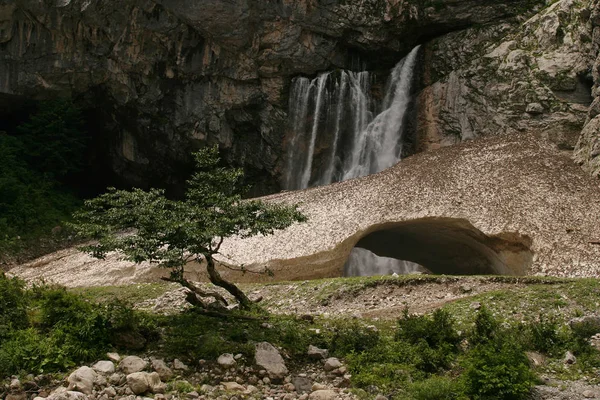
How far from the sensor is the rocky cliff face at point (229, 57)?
3206 centimetres

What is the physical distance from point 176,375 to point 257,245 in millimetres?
10110

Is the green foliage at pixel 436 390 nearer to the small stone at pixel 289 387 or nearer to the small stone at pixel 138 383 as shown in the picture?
the small stone at pixel 289 387

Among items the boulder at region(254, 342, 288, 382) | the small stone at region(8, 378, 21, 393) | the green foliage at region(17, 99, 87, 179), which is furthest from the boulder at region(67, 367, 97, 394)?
the green foliage at region(17, 99, 87, 179)

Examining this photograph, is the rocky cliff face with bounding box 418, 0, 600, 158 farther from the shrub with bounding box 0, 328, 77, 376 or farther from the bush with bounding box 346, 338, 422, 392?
the shrub with bounding box 0, 328, 77, 376

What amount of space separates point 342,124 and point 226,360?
78.8 ft

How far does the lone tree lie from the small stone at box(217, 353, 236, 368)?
2.10m

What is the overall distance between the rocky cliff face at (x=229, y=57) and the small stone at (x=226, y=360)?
20854 millimetres

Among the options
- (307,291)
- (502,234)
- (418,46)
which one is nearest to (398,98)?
(418,46)

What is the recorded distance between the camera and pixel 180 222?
13.2 m

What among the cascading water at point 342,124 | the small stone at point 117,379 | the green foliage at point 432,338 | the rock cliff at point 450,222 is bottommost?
the small stone at point 117,379

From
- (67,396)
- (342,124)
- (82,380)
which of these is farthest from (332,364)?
(342,124)

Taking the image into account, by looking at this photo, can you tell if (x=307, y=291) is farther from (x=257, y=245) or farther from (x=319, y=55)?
(x=319, y=55)

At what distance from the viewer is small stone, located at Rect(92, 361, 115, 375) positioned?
36.7ft

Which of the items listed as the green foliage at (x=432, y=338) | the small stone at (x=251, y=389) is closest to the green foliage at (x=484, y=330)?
the green foliage at (x=432, y=338)
